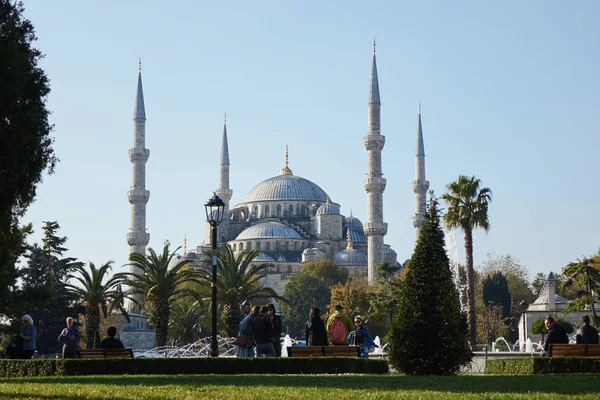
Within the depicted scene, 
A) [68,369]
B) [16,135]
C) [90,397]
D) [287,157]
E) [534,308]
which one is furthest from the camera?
[287,157]

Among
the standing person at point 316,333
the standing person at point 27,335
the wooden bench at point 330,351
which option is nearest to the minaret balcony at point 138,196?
the standing person at point 27,335

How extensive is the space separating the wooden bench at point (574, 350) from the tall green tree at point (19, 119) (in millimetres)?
8998

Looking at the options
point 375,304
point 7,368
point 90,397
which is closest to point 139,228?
point 375,304

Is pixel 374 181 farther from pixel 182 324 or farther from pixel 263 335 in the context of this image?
pixel 263 335

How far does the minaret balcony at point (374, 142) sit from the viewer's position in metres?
78.4

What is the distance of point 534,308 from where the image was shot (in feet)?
181

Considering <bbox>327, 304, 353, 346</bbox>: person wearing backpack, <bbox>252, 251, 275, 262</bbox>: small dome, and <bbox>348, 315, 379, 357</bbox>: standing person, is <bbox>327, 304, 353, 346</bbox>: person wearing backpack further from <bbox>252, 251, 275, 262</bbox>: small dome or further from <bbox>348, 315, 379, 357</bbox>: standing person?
<bbox>252, 251, 275, 262</bbox>: small dome

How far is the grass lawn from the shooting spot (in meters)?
12.0

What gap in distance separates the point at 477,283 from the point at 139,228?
24.9 metres

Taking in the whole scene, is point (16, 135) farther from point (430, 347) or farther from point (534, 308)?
point (534, 308)

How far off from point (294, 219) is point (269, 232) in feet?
23.7

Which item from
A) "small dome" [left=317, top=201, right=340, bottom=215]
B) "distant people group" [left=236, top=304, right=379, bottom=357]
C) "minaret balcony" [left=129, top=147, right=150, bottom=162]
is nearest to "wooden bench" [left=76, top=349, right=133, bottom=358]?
"distant people group" [left=236, top=304, right=379, bottom=357]

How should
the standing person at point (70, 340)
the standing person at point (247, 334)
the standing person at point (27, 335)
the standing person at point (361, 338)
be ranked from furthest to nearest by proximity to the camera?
the standing person at point (361, 338) → the standing person at point (70, 340) → the standing person at point (247, 334) → the standing person at point (27, 335)

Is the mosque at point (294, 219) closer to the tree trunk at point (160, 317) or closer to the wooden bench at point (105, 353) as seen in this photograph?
the tree trunk at point (160, 317)
